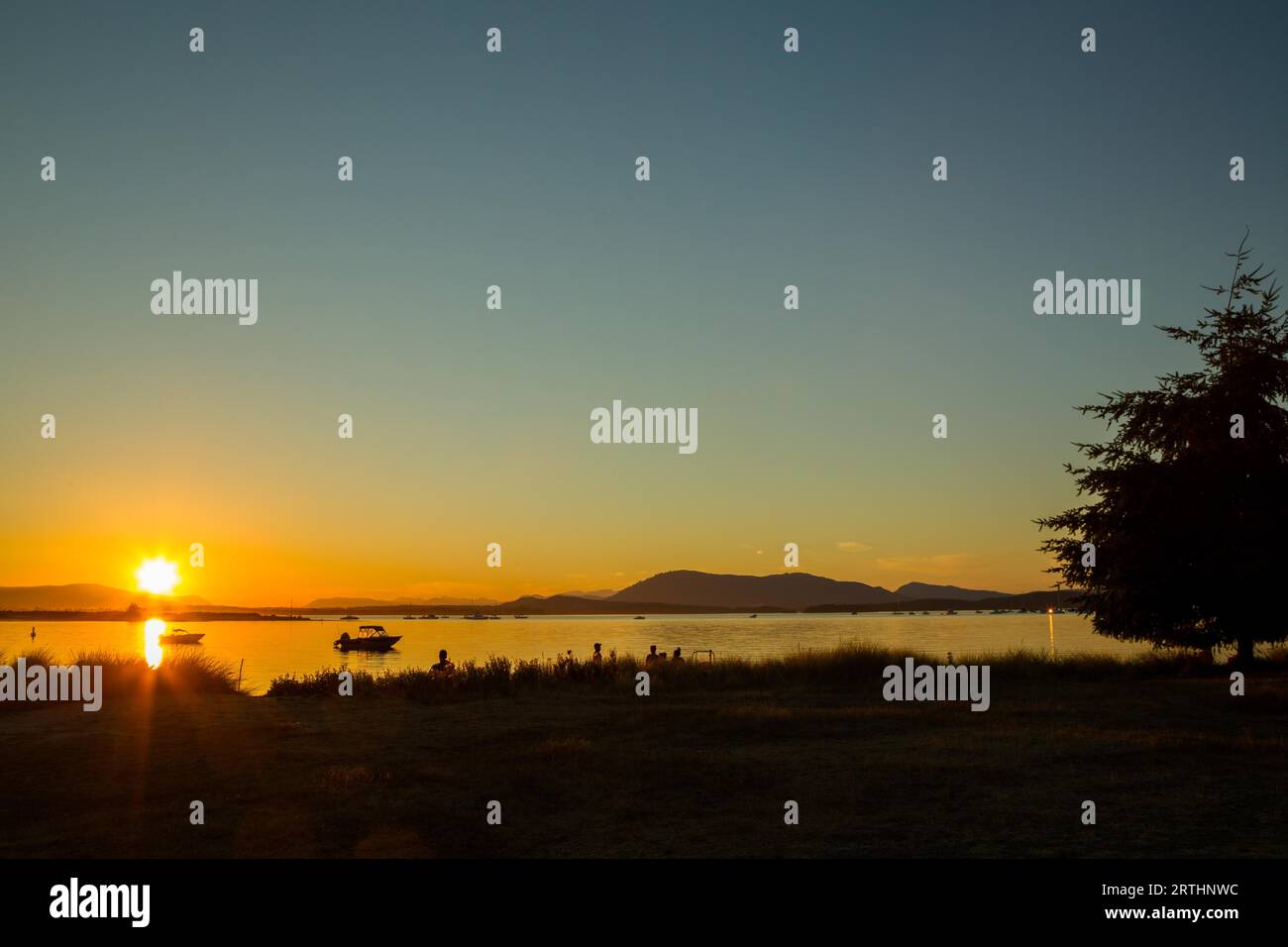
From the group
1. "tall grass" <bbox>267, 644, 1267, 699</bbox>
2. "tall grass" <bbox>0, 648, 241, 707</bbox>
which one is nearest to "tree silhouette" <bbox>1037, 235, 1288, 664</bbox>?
"tall grass" <bbox>267, 644, 1267, 699</bbox>

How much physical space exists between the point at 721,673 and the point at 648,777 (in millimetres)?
19333

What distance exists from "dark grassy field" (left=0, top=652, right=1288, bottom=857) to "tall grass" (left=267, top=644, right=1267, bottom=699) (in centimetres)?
448

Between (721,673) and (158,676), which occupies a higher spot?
(158,676)

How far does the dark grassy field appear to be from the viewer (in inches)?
465

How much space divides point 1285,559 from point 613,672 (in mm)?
21622

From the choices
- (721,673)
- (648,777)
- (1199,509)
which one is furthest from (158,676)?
(1199,509)

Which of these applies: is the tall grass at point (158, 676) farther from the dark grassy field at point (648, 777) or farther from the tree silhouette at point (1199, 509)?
the tree silhouette at point (1199, 509)

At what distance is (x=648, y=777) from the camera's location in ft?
52.3

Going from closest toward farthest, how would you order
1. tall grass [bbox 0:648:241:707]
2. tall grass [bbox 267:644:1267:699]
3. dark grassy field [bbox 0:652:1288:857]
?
1. dark grassy field [bbox 0:652:1288:857]
2. tall grass [bbox 0:648:241:707]
3. tall grass [bbox 267:644:1267:699]

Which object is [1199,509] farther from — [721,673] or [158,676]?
[158,676]

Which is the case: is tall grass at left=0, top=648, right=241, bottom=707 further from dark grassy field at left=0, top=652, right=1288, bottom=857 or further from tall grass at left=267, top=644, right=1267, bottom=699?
tall grass at left=267, top=644, right=1267, bottom=699
